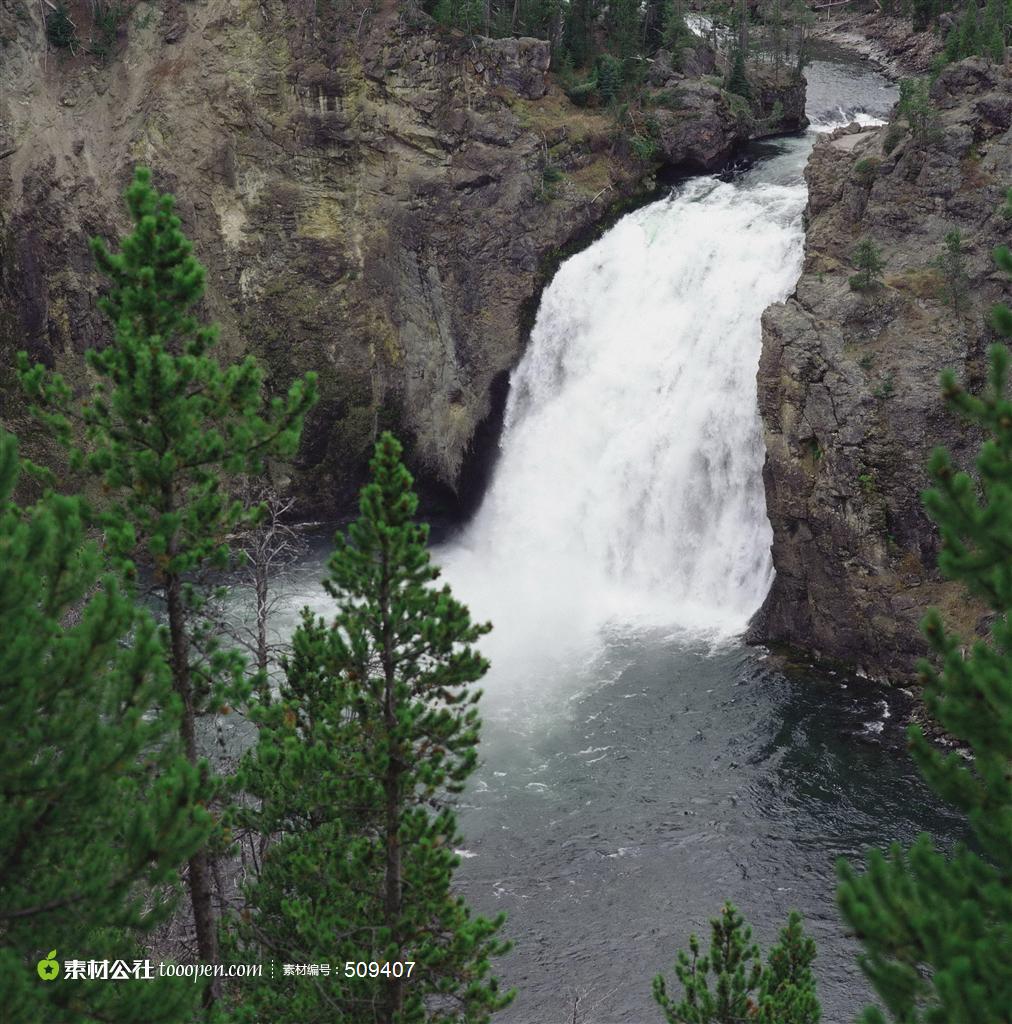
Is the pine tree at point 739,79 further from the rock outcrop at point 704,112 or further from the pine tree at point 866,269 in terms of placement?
the pine tree at point 866,269

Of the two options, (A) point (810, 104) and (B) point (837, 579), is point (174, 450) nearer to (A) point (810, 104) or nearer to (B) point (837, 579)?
(B) point (837, 579)

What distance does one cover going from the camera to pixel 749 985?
17703 mm

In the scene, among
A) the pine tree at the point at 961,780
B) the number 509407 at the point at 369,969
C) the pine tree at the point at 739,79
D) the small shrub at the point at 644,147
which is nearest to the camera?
the pine tree at the point at 961,780

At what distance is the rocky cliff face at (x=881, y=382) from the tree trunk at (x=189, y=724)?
79.2ft

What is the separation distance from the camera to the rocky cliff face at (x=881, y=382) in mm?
34781

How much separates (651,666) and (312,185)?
24218 millimetres

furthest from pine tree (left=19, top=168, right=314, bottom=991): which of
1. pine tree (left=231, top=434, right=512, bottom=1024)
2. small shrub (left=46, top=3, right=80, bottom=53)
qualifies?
small shrub (left=46, top=3, right=80, bottom=53)

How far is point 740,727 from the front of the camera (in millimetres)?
33625

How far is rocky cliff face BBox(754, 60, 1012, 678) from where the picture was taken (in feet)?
114

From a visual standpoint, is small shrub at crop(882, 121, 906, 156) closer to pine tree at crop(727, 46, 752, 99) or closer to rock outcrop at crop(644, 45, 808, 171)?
rock outcrop at crop(644, 45, 808, 171)

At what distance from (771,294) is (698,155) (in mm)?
13178

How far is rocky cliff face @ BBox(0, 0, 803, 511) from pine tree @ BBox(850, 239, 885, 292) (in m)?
14.5
